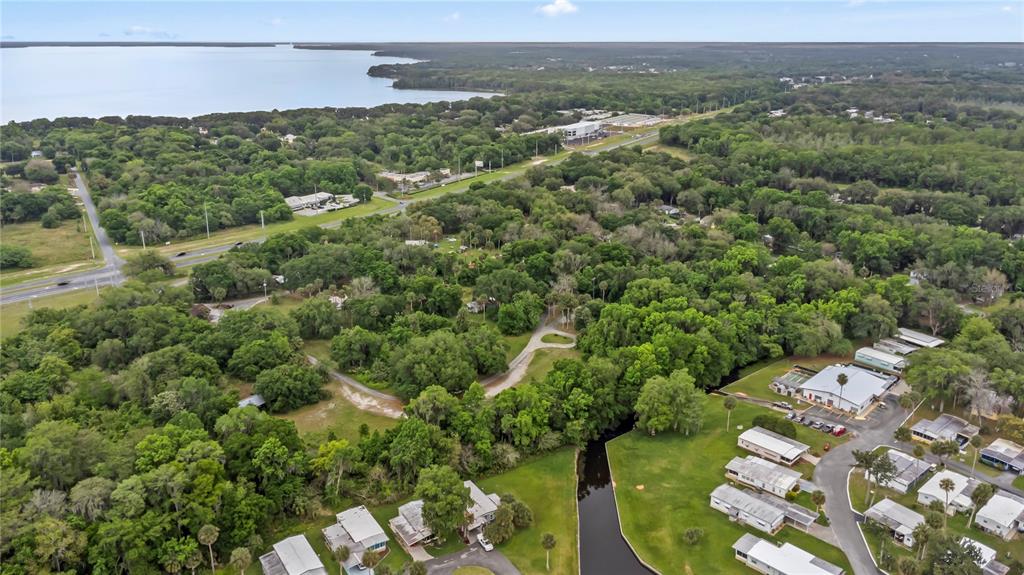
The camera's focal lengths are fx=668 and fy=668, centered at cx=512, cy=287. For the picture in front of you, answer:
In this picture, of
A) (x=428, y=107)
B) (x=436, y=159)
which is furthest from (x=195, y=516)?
(x=428, y=107)

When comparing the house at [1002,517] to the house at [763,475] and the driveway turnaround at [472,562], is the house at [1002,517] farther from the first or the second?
the driveway turnaround at [472,562]

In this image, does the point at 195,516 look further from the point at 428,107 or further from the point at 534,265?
the point at 428,107

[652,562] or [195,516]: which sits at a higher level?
[195,516]

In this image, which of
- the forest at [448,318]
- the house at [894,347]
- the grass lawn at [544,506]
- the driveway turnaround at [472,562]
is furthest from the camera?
the house at [894,347]

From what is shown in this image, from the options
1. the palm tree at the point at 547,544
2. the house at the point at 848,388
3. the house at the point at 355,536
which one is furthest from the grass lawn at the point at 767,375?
the house at the point at 355,536

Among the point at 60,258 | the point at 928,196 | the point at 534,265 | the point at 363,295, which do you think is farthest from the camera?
the point at 928,196
